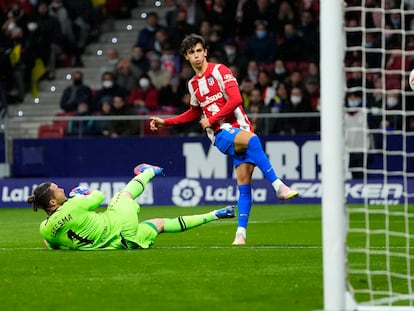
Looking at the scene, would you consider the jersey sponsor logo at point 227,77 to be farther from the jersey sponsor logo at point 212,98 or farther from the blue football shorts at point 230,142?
the blue football shorts at point 230,142

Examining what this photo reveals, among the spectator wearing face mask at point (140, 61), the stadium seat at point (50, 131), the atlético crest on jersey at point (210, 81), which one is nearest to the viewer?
the atlético crest on jersey at point (210, 81)

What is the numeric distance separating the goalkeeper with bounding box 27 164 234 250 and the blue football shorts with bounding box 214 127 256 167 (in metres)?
0.84

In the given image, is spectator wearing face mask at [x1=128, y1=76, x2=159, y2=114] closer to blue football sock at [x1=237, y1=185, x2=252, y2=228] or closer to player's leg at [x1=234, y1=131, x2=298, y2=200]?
player's leg at [x1=234, y1=131, x2=298, y2=200]

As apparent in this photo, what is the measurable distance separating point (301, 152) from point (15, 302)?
1276 centimetres

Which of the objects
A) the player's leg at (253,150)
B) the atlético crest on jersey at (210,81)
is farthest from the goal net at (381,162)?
the atlético crest on jersey at (210,81)

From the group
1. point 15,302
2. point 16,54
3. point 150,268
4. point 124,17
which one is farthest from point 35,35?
point 15,302

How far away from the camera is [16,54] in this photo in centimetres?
2450

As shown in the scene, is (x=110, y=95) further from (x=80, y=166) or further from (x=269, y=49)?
(x=269, y=49)

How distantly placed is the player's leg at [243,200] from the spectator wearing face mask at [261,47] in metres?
10.5

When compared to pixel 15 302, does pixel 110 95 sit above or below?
above

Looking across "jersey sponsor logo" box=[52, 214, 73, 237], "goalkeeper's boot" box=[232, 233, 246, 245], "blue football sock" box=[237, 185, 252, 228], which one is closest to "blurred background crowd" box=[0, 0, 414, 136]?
"blue football sock" box=[237, 185, 252, 228]

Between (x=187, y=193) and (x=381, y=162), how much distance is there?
345 centimetres

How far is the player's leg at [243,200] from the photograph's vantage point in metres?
11.8

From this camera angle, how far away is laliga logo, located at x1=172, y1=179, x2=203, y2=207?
1964 centimetres
